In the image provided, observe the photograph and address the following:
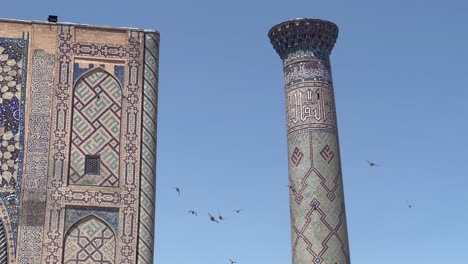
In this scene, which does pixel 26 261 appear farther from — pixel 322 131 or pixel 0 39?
pixel 322 131

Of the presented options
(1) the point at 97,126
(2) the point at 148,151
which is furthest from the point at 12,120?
(2) the point at 148,151

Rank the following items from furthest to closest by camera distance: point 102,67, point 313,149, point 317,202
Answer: point 313,149, point 317,202, point 102,67

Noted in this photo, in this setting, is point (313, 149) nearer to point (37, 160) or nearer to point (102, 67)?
point (102, 67)

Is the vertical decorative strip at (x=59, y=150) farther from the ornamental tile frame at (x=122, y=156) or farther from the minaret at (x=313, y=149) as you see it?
the minaret at (x=313, y=149)

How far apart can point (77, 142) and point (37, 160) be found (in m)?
Answer: 0.54

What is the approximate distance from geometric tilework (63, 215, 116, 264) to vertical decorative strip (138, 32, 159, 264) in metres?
0.38

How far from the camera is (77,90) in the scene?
9570mm

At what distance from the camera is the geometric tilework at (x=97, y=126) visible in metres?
9.21

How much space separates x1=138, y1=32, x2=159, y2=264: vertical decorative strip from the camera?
909 cm

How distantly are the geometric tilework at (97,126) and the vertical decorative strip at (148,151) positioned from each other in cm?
34

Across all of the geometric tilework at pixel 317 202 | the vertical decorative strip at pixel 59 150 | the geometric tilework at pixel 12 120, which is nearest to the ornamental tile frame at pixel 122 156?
the vertical decorative strip at pixel 59 150

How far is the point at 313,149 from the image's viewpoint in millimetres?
14078

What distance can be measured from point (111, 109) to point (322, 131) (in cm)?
579

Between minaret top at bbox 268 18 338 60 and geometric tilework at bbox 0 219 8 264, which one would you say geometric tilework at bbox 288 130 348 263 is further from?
geometric tilework at bbox 0 219 8 264
